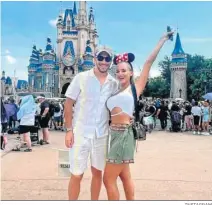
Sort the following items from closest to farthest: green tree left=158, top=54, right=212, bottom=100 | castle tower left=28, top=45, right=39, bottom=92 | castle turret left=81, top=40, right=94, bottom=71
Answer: green tree left=158, top=54, right=212, bottom=100, castle turret left=81, top=40, right=94, bottom=71, castle tower left=28, top=45, right=39, bottom=92

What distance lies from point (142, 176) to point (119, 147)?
2.14 meters

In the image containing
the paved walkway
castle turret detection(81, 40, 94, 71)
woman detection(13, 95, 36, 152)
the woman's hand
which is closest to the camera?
the woman's hand

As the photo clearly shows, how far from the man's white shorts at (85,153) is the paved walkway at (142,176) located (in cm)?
87

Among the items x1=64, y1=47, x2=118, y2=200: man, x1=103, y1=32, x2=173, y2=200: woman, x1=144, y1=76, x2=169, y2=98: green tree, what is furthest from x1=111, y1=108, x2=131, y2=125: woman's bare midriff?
x1=144, y1=76, x2=169, y2=98: green tree

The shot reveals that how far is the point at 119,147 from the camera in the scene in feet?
10.1

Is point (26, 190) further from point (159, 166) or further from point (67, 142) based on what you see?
point (159, 166)

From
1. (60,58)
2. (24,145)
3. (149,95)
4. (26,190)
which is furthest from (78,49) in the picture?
(26,190)

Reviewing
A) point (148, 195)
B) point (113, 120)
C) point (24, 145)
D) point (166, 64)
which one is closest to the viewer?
point (113, 120)

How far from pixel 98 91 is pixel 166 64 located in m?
49.9

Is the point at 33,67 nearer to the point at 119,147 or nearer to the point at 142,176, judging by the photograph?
the point at 142,176

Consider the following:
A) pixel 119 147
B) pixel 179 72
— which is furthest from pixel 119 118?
pixel 179 72

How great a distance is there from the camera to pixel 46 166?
5.75 meters

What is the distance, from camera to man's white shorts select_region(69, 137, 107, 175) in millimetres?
3174

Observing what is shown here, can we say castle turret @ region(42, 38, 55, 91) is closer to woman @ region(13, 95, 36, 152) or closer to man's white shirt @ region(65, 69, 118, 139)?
woman @ region(13, 95, 36, 152)
